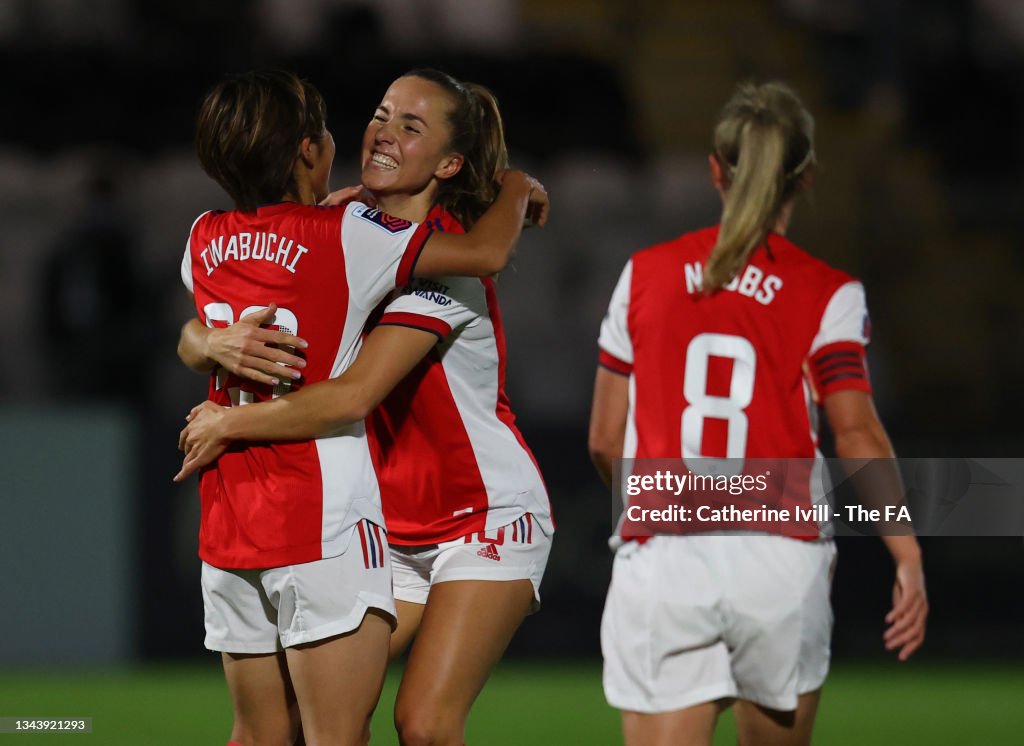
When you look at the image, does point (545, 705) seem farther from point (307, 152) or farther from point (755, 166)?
point (755, 166)

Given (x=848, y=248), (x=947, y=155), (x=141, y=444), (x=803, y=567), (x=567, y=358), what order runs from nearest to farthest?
1. (x=803, y=567)
2. (x=141, y=444)
3. (x=567, y=358)
4. (x=848, y=248)
5. (x=947, y=155)

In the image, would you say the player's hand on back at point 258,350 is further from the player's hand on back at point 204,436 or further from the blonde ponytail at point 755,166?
the blonde ponytail at point 755,166

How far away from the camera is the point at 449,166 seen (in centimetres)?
386

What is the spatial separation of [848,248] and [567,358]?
7.17ft

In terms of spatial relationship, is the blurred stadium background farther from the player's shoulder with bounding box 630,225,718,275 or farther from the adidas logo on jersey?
the player's shoulder with bounding box 630,225,718,275

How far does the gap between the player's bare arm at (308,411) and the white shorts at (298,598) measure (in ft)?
0.81

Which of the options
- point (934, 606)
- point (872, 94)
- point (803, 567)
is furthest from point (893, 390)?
point (803, 567)

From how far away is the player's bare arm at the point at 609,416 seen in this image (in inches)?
132

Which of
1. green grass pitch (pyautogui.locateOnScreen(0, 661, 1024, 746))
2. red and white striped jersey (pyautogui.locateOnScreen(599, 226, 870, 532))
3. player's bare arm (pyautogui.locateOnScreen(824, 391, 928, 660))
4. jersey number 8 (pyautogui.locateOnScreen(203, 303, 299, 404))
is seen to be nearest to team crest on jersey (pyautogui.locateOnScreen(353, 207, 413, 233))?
jersey number 8 (pyautogui.locateOnScreen(203, 303, 299, 404))

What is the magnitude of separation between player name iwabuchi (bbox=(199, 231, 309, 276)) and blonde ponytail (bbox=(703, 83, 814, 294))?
2.97ft

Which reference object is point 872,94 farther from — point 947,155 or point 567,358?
point 567,358

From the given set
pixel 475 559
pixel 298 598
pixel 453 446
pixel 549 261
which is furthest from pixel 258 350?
pixel 549 261

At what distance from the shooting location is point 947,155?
11367 millimetres

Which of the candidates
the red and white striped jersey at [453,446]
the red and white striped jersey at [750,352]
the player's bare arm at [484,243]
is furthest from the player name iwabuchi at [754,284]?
the red and white striped jersey at [453,446]
